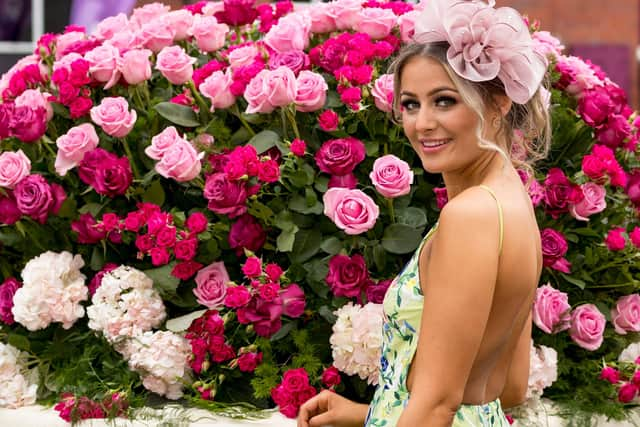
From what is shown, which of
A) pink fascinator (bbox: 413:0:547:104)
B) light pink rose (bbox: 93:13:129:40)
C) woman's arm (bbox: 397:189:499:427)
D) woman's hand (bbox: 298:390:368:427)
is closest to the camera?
woman's arm (bbox: 397:189:499:427)

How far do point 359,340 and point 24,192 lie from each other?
3.45 feet

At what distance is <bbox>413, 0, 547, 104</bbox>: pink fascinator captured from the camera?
160 cm

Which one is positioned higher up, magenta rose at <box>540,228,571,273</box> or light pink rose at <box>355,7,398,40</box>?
light pink rose at <box>355,7,398,40</box>

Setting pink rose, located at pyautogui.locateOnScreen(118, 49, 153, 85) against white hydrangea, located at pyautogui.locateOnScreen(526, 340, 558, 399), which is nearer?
white hydrangea, located at pyautogui.locateOnScreen(526, 340, 558, 399)

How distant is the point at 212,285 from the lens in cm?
249

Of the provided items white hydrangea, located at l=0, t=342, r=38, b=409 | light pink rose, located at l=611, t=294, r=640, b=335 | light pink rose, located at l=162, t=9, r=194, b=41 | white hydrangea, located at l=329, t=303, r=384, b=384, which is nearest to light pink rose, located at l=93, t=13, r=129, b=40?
light pink rose, located at l=162, t=9, r=194, b=41

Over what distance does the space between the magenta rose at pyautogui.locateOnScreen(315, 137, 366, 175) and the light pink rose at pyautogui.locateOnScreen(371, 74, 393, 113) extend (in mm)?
124

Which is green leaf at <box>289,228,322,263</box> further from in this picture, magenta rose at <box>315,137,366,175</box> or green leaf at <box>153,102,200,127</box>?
green leaf at <box>153,102,200,127</box>

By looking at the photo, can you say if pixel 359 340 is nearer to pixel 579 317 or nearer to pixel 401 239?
pixel 401 239

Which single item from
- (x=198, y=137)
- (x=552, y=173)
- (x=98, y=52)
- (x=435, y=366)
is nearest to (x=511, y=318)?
(x=435, y=366)

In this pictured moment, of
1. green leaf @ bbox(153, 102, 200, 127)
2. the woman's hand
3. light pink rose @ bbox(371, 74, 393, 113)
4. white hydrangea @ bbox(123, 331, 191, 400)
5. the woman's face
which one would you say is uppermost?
the woman's face

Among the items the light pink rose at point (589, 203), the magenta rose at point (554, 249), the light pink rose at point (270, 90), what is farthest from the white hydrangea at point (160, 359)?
the light pink rose at point (589, 203)

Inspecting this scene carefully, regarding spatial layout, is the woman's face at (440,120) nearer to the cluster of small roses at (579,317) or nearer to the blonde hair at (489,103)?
the blonde hair at (489,103)

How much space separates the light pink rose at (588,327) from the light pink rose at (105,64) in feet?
4.84
